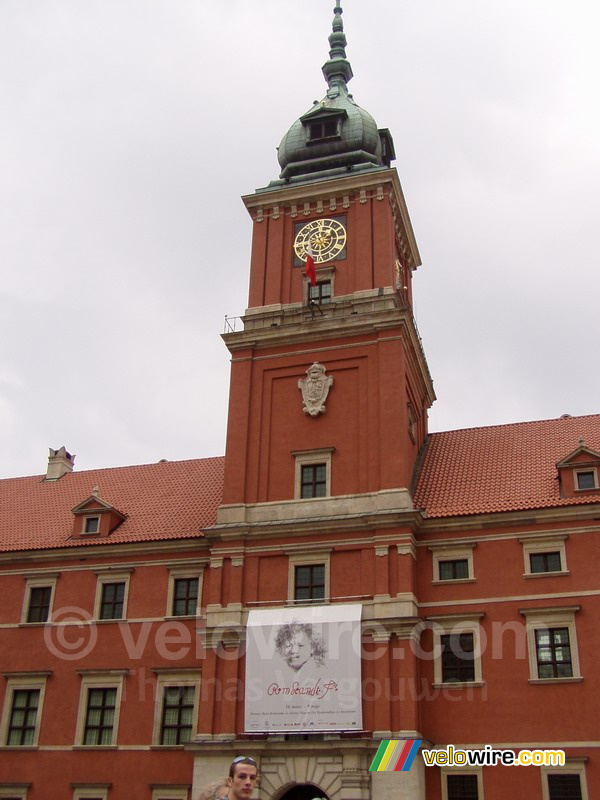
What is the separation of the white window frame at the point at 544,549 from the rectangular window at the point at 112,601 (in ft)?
47.1

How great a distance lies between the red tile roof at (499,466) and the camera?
30141mm

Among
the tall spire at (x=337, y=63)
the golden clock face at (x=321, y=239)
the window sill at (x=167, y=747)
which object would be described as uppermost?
the tall spire at (x=337, y=63)

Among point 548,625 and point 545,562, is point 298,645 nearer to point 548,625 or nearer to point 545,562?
point 548,625

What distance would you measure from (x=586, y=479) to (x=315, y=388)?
9752 millimetres

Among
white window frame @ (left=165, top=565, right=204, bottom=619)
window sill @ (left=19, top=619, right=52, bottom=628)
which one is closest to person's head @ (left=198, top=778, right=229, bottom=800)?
white window frame @ (left=165, top=565, right=204, bottom=619)

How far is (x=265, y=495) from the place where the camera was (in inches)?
1250

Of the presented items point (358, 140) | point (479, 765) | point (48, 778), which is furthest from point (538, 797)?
point (358, 140)

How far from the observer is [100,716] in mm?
31172

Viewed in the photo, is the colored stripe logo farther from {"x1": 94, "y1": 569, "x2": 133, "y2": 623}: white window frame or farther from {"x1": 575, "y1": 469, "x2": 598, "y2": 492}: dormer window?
{"x1": 94, "y1": 569, "x2": 133, "y2": 623}: white window frame

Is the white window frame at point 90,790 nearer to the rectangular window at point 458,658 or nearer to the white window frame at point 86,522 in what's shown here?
the white window frame at point 86,522

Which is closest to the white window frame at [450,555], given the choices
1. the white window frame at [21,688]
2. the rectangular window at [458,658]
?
the rectangular window at [458,658]

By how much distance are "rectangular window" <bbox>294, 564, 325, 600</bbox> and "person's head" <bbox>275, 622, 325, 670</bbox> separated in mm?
1220

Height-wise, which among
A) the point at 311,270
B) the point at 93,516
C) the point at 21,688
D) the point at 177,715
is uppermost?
the point at 311,270

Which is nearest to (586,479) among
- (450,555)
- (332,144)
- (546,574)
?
(546,574)
